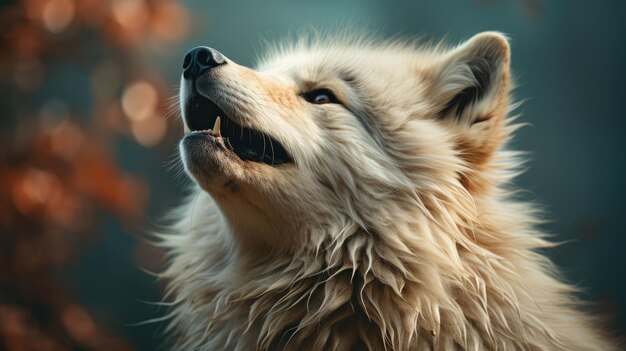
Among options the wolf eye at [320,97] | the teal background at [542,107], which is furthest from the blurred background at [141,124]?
the wolf eye at [320,97]

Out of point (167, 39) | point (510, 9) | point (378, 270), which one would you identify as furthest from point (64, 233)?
point (510, 9)

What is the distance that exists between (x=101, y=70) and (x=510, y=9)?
304 cm

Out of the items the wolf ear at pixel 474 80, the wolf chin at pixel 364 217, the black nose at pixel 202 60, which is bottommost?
the wolf chin at pixel 364 217

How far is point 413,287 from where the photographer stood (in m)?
2.24

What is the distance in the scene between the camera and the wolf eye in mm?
2551

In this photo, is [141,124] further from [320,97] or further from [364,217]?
[364,217]

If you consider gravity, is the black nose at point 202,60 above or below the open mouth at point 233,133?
above

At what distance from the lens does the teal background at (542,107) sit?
14.5ft

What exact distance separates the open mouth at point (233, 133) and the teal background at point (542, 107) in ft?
5.72

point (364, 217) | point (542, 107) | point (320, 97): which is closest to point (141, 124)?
point (320, 97)

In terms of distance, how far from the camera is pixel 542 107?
4762 mm

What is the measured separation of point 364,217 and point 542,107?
116 inches

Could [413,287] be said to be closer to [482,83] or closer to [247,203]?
[247,203]

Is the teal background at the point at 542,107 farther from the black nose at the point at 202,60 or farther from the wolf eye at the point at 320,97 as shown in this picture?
the black nose at the point at 202,60
